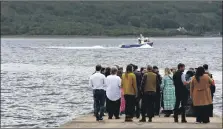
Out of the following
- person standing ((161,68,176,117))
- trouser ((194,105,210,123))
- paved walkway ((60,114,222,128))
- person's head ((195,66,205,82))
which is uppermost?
person's head ((195,66,205,82))

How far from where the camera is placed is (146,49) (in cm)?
15162

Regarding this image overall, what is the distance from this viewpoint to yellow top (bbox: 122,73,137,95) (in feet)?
66.8

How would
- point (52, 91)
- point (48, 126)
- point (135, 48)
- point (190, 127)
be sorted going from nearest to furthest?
point (190, 127)
point (48, 126)
point (52, 91)
point (135, 48)

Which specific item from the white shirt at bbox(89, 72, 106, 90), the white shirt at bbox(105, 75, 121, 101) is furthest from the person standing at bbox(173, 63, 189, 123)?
the white shirt at bbox(89, 72, 106, 90)

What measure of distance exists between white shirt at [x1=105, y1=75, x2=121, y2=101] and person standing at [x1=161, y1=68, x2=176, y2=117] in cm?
184

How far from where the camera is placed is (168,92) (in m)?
22.3

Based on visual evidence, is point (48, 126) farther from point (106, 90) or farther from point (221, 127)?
point (221, 127)

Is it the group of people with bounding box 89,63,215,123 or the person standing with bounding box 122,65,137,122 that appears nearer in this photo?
the group of people with bounding box 89,63,215,123

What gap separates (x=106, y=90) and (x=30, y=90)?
86.8ft

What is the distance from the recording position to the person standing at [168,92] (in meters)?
22.0

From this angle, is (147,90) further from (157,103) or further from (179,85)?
(157,103)

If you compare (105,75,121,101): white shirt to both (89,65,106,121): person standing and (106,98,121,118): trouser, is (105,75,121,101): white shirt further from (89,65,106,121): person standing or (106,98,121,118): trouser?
(106,98,121,118): trouser

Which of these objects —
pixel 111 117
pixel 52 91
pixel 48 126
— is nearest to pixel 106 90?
pixel 111 117

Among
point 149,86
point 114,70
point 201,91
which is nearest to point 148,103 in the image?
point 149,86
